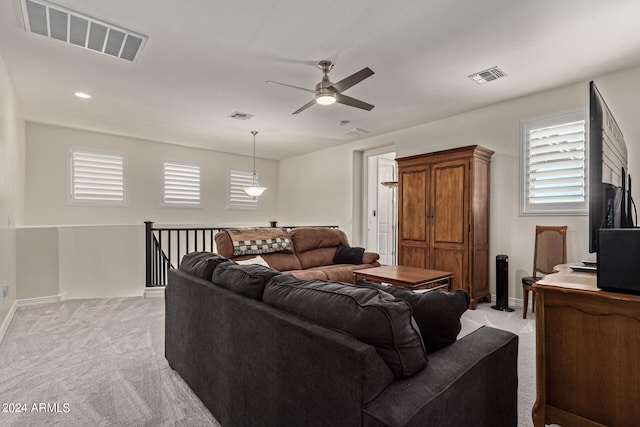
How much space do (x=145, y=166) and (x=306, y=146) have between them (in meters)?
3.30

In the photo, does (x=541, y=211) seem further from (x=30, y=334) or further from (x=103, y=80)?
(x=30, y=334)

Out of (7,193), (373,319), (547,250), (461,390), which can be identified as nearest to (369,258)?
(547,250)

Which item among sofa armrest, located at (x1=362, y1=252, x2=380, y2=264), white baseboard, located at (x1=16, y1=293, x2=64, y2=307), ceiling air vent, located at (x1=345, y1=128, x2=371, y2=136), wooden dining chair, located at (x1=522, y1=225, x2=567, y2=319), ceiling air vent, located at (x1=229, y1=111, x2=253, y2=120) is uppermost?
ceiling air vent, located at (x1=229, y1=111, x2=253, y2=120)

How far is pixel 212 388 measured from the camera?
1755 mm

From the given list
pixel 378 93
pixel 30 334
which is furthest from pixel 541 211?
pixel 30 334

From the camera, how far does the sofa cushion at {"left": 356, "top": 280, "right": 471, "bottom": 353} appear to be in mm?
1256

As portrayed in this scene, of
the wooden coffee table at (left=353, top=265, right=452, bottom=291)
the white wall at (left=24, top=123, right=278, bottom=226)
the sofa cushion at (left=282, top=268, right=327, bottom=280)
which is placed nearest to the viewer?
the wooden coffee table at (left=353, top=265, right=452, bottom=291)

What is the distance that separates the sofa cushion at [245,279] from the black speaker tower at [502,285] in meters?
3.55

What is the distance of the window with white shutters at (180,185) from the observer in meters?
6.98

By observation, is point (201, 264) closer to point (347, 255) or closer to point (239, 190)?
point (347, 255)

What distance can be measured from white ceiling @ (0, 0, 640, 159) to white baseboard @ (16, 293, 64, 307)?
2.64 meters

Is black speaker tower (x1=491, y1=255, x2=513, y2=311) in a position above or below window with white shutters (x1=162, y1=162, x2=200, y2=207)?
below

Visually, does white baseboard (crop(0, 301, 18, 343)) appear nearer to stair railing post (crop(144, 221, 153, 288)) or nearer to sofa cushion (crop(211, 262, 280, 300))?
stair railing post (crop(144, 221, 153, 288))

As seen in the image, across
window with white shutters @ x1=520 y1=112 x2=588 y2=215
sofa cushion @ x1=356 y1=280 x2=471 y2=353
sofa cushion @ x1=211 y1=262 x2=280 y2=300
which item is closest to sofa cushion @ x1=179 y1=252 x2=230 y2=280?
sofa cushion @ x1=211 y1=262 x2=280 y2=300
